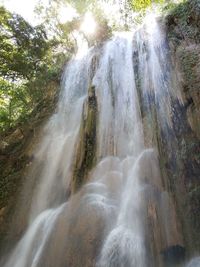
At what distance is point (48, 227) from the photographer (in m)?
7.49

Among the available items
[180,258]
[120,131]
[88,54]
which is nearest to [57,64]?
[88,54]

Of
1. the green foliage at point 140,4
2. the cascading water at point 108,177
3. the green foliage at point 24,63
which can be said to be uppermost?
the green foliage at point 140,4

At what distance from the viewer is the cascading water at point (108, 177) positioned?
250 inches

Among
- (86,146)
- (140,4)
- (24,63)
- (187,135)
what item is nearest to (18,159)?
(86,146)

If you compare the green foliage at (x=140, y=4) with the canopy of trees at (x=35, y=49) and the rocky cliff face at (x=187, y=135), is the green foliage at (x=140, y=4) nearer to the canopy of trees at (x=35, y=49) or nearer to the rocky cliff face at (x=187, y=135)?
the canopy of trees at (x=35, y=49)

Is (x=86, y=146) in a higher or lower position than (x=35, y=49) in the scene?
lower

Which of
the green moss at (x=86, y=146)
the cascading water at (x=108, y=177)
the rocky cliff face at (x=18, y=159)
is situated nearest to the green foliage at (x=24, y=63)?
the rocky cliff face at (x=18, y=159)

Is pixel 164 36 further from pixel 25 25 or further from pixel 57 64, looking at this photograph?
pixel 57 64

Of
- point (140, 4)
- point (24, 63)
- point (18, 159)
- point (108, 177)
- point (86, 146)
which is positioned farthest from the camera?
point (24, 63)

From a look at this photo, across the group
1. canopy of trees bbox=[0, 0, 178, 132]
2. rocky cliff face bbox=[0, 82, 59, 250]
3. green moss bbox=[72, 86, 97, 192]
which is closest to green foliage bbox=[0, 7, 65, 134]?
canopy of trees bbox=[0, 0, 178, 132]

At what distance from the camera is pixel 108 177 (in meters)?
8.34

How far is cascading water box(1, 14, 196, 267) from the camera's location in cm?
634

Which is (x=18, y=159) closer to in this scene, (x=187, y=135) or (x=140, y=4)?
(x=187, y=135)

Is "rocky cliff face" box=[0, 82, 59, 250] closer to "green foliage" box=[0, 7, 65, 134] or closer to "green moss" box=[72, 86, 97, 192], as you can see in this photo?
"green foliage" box=[0, 7, 65, 134]
